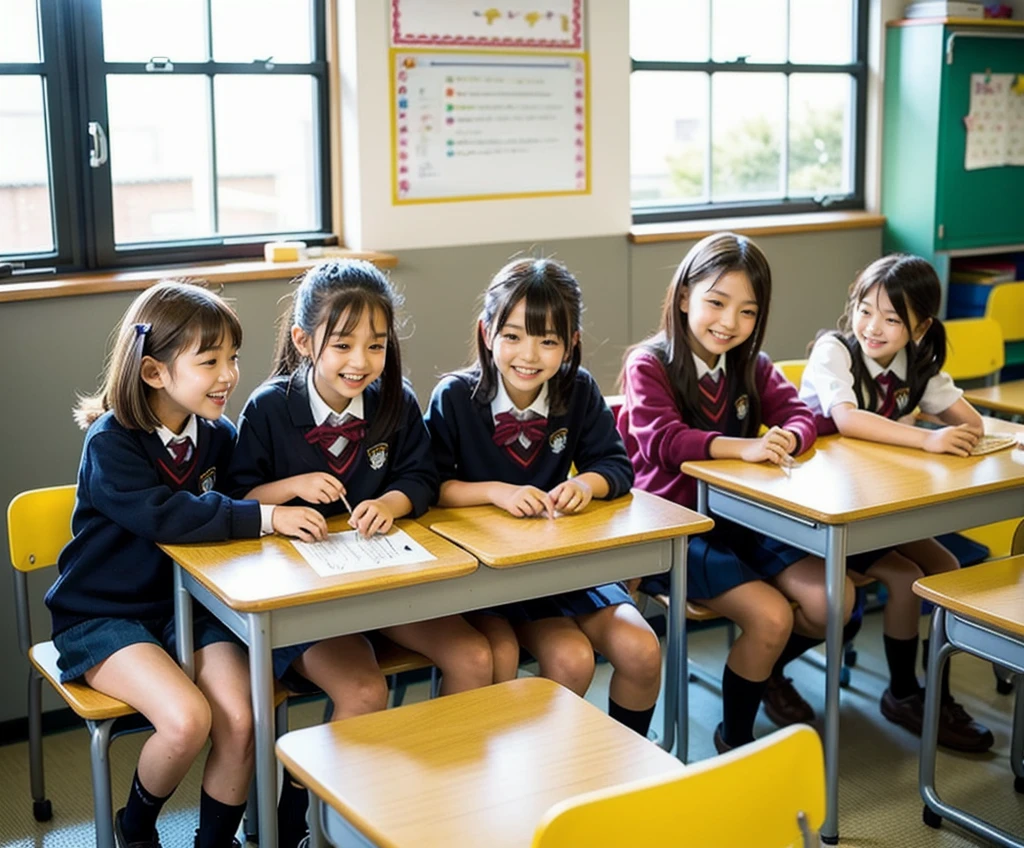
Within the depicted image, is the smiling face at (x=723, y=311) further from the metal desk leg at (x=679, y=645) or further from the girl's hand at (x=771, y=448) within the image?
the metal desk leg at (x=679, y=645)

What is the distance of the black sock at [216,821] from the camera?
2.29 m

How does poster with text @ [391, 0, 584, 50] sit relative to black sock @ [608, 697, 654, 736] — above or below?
above

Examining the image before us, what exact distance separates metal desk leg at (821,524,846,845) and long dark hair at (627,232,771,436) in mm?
556

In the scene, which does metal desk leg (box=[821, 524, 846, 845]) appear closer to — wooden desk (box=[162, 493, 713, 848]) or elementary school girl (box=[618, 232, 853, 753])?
elementary school girl (box=[618, 232, 853, 753])

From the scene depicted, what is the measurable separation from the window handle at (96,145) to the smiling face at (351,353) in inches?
36.9

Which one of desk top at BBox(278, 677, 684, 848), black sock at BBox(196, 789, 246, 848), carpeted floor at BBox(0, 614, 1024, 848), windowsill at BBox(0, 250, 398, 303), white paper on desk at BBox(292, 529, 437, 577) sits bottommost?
carpeted floor at BBox(0, 614, 1024, 848)

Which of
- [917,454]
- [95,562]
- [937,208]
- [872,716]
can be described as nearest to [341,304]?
[95,562]

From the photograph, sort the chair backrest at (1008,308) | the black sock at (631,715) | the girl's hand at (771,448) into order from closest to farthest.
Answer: the black sock at (631,715), the girl's hand at (771,448), the chair backrest at (1008,308)

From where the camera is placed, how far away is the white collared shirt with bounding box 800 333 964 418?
10.6ft

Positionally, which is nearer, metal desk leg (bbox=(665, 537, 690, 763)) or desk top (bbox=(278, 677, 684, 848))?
desk top (bbox=(278, 677, 684, 848))

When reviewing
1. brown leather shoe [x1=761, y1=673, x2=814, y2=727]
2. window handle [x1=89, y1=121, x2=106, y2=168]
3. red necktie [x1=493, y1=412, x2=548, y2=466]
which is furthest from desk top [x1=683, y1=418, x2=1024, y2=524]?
window handle [x1=89, y1=121, x2=106, y2=168]

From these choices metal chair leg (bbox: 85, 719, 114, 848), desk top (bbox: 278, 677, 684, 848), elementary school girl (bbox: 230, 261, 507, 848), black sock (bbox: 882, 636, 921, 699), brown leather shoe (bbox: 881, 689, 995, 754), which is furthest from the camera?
black sock (bbox: 882, 636, 921, 699)

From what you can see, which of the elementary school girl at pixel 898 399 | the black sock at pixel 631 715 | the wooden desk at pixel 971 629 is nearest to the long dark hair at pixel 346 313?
the black sock at pixel 631 715

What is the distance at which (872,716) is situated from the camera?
10.9 feet
